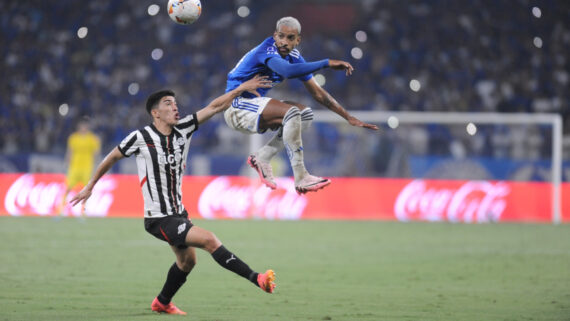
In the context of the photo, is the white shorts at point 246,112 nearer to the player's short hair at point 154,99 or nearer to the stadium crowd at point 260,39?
the player's short hair at point 154,99

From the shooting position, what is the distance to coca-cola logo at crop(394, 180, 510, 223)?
67.2ft

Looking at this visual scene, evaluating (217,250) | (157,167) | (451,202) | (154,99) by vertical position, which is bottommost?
(217,250)

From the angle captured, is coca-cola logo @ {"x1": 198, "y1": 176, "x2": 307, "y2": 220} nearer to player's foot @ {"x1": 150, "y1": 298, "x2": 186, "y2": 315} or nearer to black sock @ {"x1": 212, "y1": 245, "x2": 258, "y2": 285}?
player's foot @ {"x1": 150, "y1": 298, "x2": 186, "y2": 315}

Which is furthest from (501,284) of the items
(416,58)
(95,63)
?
(95,63)

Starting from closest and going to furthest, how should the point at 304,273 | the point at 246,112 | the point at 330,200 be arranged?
the point at 246,112 → the point at 304,273 → the point at 330,200

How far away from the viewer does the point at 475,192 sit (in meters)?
20.5

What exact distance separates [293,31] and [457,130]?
14.3 metres

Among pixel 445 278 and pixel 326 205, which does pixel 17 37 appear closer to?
pixel 326 205

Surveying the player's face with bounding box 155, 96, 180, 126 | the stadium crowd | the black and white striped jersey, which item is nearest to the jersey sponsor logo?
the black and white striped jersey

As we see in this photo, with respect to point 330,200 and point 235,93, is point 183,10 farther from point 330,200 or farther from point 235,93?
point 330,200

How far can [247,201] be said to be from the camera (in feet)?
66.7

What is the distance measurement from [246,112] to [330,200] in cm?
1278

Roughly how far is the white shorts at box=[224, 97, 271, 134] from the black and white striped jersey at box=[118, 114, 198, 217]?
2.32 ft

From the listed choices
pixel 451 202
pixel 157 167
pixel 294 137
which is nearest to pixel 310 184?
pixel 294 137
